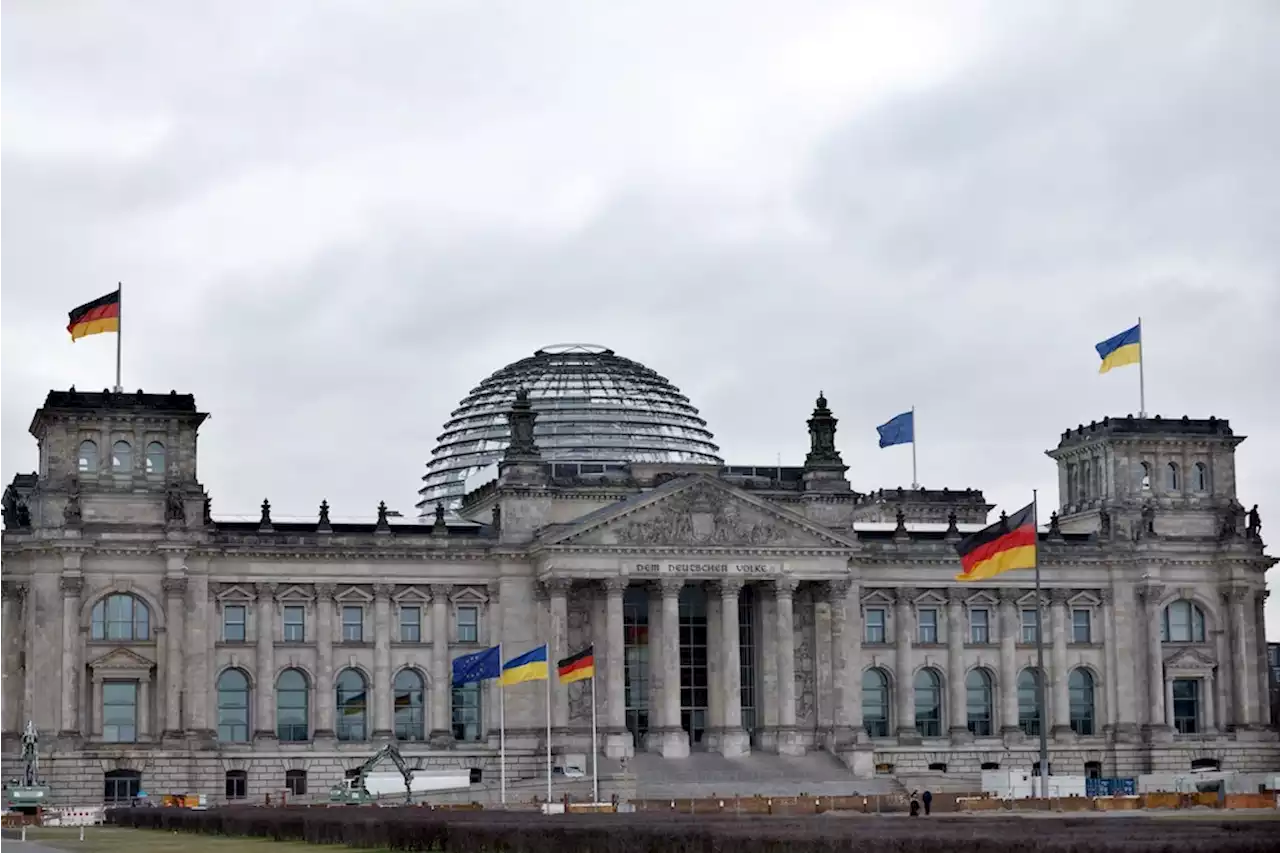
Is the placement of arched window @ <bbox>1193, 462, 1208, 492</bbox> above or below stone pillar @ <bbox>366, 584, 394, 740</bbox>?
above

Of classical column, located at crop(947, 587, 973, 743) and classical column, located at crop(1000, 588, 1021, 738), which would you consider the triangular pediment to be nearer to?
classical column, located at crop(947, 587, 973, 743)

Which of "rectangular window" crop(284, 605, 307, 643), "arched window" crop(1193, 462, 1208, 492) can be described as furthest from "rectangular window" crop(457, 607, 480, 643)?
"arched window" crop(1193, 462, 1208, 492)

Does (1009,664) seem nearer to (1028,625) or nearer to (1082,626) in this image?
(1028,625)

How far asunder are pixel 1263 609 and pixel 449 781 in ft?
168

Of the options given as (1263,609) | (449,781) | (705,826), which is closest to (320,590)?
(449,781)

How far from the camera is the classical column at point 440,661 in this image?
127 m

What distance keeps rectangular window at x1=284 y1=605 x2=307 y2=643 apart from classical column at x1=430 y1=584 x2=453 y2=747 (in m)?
6.81

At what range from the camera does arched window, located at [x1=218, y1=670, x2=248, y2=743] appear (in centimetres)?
12406

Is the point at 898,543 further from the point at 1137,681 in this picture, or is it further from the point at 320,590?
the point at 320,590

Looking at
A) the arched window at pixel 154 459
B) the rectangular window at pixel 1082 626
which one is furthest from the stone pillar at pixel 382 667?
the rectangular window at pixel 1082 626

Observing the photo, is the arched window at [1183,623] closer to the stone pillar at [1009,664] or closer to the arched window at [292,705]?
the stone pillar at [1009,664]

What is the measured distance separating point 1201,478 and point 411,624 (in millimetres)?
47638

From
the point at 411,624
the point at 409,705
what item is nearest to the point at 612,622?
the point at 411,624

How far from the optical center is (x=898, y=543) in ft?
440
